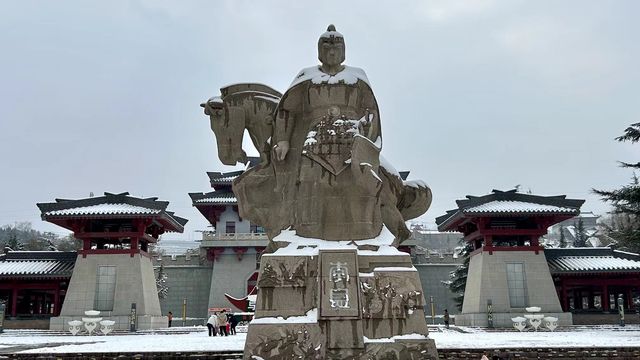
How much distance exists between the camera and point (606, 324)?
1084 inches

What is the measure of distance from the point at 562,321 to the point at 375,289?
22389 millimetres

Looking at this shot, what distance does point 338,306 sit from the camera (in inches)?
291

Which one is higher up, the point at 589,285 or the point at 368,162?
the point at 368,162

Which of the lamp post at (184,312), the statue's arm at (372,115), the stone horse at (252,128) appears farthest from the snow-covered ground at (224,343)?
the lamp post at (184,312)

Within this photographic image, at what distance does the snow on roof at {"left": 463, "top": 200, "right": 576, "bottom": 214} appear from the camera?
27297 millimetres

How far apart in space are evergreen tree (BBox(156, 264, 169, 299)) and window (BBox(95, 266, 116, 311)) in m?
11.2

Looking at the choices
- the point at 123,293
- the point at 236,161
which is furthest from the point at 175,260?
the point at 236,161

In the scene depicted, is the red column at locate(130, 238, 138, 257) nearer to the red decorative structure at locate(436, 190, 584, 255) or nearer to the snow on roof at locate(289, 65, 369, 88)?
the red decorative structure at locate(436, 190, 584, 255)

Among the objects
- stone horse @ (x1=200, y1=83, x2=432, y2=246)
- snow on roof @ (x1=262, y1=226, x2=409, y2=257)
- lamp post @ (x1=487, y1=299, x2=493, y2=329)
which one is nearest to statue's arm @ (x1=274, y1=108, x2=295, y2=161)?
stone horse @ (x1=200, y1=83, x2=432, y2=246)

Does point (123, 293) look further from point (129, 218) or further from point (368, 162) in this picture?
point (368, 162)

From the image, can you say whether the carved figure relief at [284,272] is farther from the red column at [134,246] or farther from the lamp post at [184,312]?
the lamp post at [184,312]

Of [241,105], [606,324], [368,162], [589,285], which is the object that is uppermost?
[241,105]

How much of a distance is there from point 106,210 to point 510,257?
2102 cm

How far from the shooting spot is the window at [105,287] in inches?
1111
